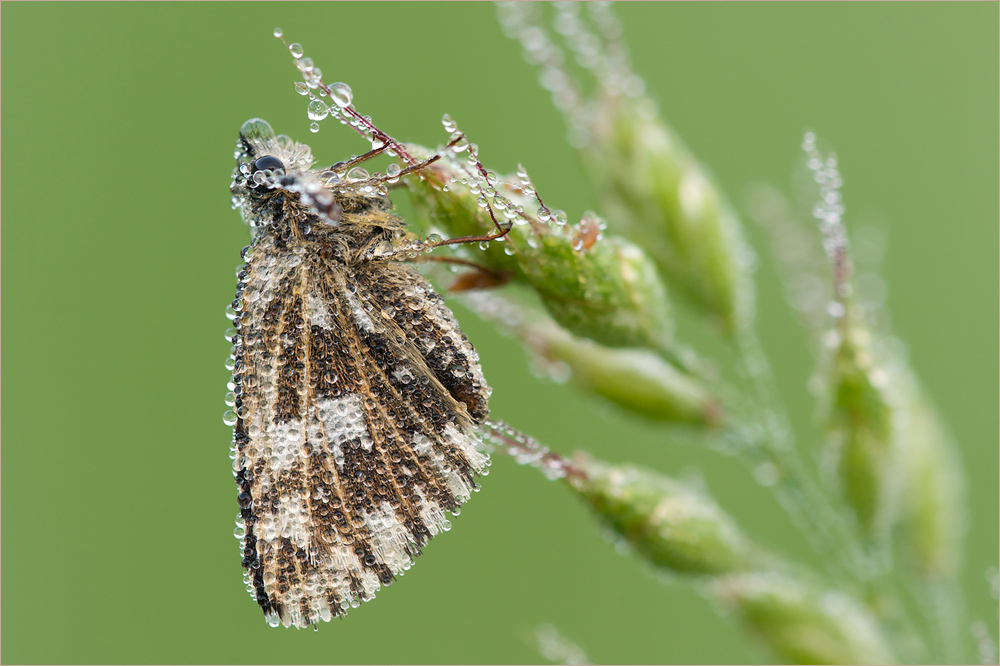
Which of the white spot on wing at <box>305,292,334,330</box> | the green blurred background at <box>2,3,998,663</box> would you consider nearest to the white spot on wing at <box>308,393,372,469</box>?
the white spot on wing at <box>305,292,334,330</box>

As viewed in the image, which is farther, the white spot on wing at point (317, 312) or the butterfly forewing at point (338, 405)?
the white spot on wing at point (317, 312)

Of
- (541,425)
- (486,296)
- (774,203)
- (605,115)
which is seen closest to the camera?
(486,296)

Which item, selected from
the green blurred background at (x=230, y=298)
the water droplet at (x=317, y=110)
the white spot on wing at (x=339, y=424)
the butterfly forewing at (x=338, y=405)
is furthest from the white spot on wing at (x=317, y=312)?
the green blurred background at (x=230, y=298)

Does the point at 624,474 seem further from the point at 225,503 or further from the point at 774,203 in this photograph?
the point at 225,503

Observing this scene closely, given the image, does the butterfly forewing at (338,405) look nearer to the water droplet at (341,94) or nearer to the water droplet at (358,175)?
the water droplet at (358,175)

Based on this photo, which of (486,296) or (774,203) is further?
(774,203)

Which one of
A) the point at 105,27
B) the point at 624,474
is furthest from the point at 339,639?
the point at 105,27

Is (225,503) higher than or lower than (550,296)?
higher
